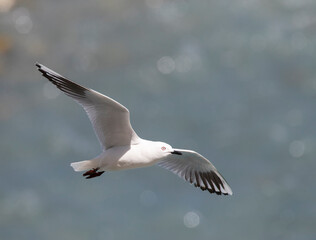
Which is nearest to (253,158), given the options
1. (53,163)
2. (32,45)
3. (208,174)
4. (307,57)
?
(307,57)

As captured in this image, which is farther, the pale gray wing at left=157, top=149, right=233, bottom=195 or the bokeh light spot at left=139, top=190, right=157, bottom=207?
the bokeh light spot at left=139, top=190, right=157, bottom=207

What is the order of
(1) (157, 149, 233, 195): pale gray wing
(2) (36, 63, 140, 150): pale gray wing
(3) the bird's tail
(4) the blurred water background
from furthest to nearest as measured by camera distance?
(4) the blurred water background → (1) (157, 149, 233, 195): pale gray wing → (3) the bird's tail → (2) (36, 63, 140, 150): pale gray wing

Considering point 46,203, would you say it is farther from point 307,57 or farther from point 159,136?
point 307,57

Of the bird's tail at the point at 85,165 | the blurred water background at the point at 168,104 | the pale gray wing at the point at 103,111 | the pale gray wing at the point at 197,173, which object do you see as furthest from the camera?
the blurred water background at the point at 168,104

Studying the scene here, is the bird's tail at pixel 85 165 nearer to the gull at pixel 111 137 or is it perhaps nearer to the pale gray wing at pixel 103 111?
the gull at pixel 111 137

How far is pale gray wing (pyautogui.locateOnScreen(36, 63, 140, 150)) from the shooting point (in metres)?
6.65

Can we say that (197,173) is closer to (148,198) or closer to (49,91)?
(148,198)

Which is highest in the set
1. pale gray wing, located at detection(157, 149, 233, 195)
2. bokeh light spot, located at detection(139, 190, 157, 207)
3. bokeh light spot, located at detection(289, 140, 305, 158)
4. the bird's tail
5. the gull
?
bokeh light spot, located at detection(289, 140, 305, 158)

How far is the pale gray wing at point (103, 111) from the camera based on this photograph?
6652 mm

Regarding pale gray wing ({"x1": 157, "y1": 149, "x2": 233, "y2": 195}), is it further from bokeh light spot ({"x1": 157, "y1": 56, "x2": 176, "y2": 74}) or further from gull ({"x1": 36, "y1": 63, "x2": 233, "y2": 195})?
bokeh light spot ({"x1": 157, "y1": 56, "x2": 176, "y2": 74})

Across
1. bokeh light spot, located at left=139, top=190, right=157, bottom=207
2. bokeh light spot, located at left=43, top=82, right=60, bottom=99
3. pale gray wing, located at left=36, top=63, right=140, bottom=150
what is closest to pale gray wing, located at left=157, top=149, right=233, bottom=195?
pale gray wing, located at left=36, top=63, right=140, bottom=150

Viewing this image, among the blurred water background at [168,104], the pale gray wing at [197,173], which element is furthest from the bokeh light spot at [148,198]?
the pale gray wing at [197,173]

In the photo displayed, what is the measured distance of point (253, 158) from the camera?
15578 mm

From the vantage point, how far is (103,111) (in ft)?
22.2
